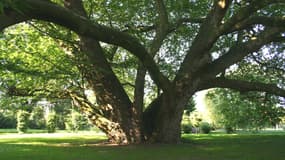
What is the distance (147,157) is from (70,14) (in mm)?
5101

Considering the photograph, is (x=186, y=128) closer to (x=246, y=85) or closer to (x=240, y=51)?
(x=246, y=85)

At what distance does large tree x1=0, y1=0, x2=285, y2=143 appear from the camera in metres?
15.4

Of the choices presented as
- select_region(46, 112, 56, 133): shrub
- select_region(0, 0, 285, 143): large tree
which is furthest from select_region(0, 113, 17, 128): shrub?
select_region(0, 0, 285, 143): large tree

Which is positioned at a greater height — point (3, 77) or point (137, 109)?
point (3, 77)

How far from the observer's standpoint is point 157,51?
18609 mm

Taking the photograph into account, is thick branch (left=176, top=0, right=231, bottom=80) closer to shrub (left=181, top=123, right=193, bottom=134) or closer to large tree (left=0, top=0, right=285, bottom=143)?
large tree (left=0, top=0, right=285, bottom=143)

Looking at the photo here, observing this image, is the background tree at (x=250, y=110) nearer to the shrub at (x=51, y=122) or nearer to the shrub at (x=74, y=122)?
the shrub at (x=51, y=122)

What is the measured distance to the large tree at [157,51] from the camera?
50.4 feet

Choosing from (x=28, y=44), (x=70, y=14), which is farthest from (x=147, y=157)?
(x=28, y=44)

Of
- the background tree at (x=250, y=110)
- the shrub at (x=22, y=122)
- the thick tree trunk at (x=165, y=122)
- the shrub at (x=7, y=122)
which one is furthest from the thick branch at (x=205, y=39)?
the shrub at (x=7, y=122)

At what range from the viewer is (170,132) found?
17.2 meters

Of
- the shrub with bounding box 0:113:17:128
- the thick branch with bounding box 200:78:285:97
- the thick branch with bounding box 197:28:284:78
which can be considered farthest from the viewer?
the shrub with bounding box 0:113:17:128

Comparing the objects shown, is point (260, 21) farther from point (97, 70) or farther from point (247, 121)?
point (247, 121)

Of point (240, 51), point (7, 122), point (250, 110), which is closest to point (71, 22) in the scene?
point (240, 51)
